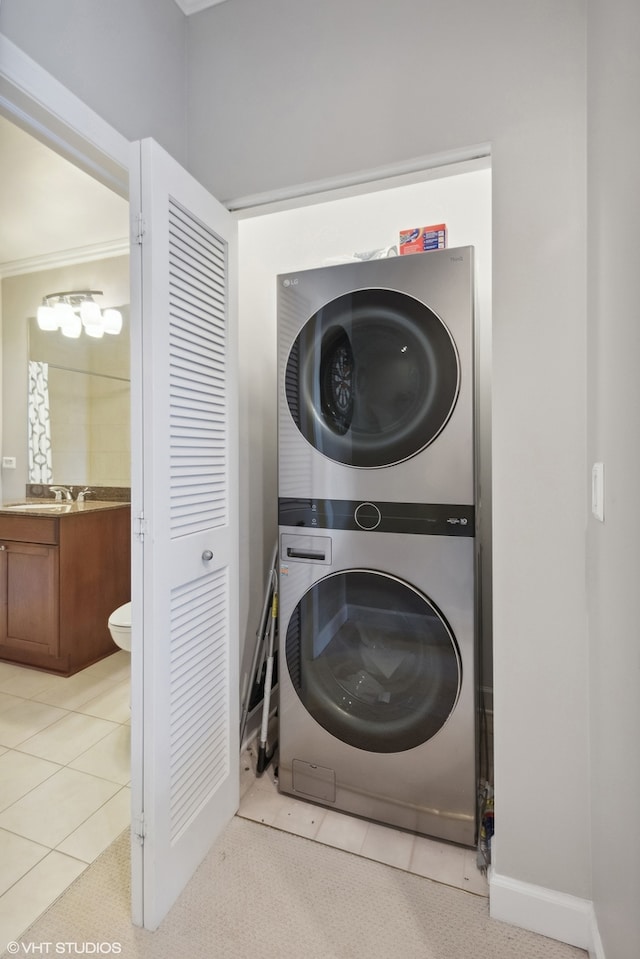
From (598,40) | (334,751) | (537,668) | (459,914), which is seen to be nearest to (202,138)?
(598,40)

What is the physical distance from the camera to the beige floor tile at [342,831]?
159 cm

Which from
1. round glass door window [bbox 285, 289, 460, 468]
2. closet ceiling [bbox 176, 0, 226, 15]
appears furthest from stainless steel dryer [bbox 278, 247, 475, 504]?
closet ceiling [bbox 176, 0, 226, 15]

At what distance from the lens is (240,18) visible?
1.65 metres

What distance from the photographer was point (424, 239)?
5.46 ft

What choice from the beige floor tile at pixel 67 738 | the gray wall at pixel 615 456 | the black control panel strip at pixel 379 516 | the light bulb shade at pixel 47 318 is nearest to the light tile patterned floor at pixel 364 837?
the gray wall at pixel 615 456

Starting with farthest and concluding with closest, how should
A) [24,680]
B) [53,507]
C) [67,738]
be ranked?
[53,507] → [24,680] → [67,738]

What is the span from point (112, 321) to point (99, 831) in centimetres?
301

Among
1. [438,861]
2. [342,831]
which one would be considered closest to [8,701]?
[342,831]

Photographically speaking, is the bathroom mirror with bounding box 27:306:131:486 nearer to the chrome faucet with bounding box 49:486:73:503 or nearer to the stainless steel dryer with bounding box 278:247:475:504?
the chrome faucet with bounding box 49:486:73:503

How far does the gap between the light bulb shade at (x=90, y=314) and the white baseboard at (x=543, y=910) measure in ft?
12.0

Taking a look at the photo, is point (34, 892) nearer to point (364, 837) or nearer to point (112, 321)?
point (364, 837)

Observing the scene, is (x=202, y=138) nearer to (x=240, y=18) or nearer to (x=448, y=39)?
(x=240, y=18)

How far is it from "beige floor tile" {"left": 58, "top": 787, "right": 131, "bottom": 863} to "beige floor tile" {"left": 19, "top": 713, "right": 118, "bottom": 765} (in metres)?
0.40

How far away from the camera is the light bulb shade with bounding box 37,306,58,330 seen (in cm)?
350
